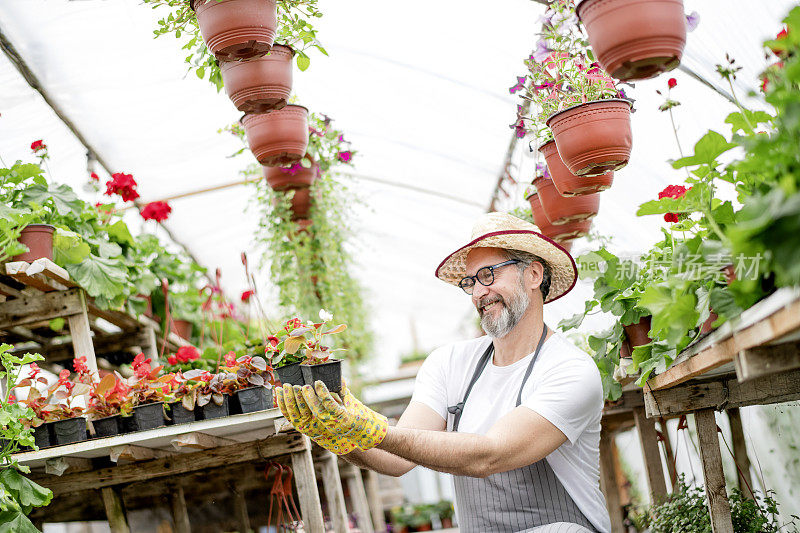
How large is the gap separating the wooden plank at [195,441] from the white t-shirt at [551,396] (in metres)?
1.02

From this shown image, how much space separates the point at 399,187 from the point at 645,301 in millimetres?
5507

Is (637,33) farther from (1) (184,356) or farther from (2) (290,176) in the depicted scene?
(2) (290,176)

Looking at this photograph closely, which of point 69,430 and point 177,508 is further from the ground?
point 69,430

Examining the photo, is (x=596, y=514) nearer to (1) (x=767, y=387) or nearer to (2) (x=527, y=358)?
(2) (x=527, y=358)

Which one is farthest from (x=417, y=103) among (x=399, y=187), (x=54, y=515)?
(x=54, y=515)

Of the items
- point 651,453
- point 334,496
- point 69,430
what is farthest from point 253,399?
point 651,453

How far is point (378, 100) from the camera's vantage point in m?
5.65

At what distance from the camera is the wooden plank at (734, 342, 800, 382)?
1.42 m

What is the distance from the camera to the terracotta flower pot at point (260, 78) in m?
2.95

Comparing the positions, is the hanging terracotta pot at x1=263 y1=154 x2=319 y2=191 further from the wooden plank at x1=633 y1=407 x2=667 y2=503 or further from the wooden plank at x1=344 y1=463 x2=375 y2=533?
the wooden plank at x1=344 y1=463 x2=375 y2=533

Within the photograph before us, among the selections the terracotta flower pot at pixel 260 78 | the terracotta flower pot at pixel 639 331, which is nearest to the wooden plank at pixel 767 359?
the terracotta flower pot at pixel 639 331

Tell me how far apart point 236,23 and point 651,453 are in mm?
2817

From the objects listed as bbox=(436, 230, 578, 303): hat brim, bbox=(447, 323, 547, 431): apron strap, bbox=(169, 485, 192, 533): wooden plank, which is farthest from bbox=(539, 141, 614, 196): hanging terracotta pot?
bbox=(169, 485, 192, 533): wooden plank

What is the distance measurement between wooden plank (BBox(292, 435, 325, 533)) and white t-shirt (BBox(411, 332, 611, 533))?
3.29 ft
